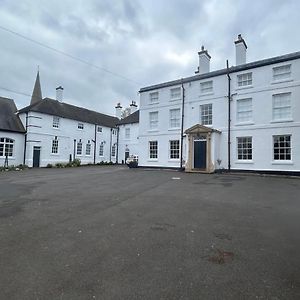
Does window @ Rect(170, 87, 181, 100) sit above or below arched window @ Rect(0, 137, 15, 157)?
above

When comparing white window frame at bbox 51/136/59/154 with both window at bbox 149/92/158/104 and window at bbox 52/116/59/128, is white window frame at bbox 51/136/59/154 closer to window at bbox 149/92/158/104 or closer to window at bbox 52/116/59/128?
window at bbox 52/116/59/128

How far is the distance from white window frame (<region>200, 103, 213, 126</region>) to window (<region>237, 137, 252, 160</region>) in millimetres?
3156

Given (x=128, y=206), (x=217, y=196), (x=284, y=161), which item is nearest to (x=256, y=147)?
(x=284, y=161)

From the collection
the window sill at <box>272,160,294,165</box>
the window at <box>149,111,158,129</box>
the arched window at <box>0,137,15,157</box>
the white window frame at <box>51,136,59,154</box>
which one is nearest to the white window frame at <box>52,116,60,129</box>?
the white window frame at <box>51,136,59,154</box>

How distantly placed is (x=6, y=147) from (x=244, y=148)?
24464 mm

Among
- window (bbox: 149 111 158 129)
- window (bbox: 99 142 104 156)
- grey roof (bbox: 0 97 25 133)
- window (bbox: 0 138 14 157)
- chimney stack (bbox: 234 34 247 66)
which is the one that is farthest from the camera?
window (bbox: 99 142 104 156)

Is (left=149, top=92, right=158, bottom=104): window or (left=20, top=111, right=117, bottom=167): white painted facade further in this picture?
(left=20, top=111, right=117, bottom=167): white painted facade

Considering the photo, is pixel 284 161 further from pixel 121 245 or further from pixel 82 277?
pixel 82 277

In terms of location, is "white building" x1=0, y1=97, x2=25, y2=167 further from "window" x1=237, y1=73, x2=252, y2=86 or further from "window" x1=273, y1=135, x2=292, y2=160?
"window" x1=273, y1=135, x2=292, y2=160

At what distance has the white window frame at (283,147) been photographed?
18.7 meters

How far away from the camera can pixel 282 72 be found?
19.4 metres

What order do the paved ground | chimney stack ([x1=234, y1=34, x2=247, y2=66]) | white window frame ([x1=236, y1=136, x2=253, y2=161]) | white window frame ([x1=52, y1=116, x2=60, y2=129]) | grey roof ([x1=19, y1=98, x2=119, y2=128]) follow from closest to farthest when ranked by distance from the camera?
the paved ground < white window frame ([x1=236, y1=136, x2=253, y2=161]) < chimney stack ([x1=234, y1=34, x2=247, y2=66]) < grey roof ([x1=19, y1=98, x2=119, y2=128]) < white window frame ([x1=52, y1=116, x2=60, y2=129])

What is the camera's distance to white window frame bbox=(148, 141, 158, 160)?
84.4 feet

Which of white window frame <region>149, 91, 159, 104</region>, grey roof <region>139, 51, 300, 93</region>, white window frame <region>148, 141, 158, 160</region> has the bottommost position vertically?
white window frame <region>148, 141, 158, 160</region>
